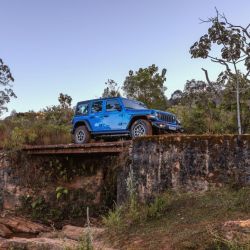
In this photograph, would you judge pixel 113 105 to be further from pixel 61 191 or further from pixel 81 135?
pixel 61 191

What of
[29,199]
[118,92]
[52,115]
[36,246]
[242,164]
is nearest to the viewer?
[36,246]

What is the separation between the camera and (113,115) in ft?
50.0

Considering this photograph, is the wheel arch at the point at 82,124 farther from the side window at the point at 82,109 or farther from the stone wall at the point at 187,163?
the stone wall at the point at 187,163

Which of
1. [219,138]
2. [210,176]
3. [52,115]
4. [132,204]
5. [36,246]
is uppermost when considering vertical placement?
[52,115]

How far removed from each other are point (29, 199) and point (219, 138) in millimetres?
9415

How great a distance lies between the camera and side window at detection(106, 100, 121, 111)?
15288mm

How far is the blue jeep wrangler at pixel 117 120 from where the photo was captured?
46.7ft

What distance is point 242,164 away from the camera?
35.2 feet

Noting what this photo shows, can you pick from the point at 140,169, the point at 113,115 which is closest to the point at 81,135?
the point at 113,115

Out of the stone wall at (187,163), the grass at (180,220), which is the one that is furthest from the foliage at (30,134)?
the grass at (180,220)

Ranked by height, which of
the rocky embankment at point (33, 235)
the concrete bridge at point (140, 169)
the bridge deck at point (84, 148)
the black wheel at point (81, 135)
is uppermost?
the black wheel at point (81, 135)

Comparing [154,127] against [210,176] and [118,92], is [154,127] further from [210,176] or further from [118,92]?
[118,92]

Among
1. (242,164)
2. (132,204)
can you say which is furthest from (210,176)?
(132,204)

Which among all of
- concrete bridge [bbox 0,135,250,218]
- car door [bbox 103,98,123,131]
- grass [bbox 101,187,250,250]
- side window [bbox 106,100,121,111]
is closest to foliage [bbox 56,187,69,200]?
concrete bridge [bbox 0,135,250,218]
